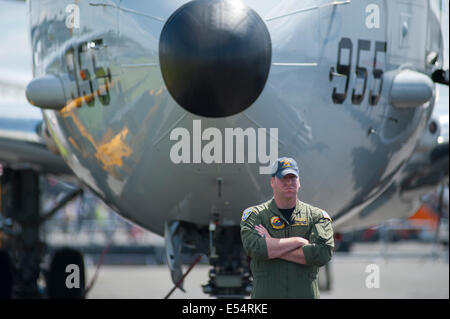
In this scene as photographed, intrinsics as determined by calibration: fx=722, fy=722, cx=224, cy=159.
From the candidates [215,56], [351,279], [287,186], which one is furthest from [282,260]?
[351,279]

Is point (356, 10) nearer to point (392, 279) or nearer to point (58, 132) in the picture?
point (58, 132)

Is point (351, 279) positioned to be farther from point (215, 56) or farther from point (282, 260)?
point (282, 260)

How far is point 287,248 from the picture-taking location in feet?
11.5

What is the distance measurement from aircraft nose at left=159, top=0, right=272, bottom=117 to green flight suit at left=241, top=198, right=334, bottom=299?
2.58 feet

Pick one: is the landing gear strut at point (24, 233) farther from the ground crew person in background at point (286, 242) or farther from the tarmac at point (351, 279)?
the ground crew person in background at point (286, 242)

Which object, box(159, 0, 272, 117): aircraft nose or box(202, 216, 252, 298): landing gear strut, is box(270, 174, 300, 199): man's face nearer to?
box(159, 0, 272, 117): aircraft nose

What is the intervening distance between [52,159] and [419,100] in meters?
4.90

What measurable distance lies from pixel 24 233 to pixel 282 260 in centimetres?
701

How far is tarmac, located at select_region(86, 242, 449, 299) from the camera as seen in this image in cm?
1153

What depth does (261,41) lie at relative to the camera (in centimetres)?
414

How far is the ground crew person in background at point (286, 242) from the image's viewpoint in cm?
350
